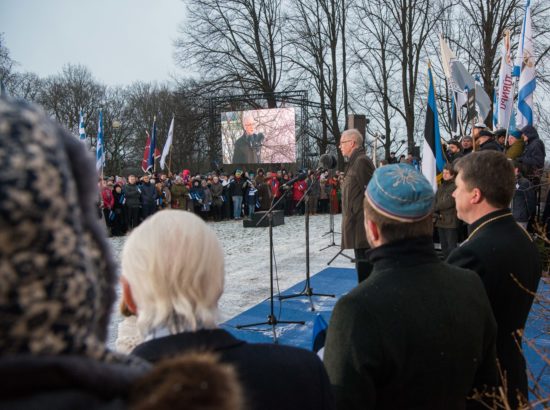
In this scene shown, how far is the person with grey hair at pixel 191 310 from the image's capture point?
133 centimetres

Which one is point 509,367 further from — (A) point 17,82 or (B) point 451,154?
(A) point 17,82

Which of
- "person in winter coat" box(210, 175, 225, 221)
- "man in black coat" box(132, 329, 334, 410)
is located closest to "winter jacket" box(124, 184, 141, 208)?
"person in winter coat" box(210, 175, 225, 221)

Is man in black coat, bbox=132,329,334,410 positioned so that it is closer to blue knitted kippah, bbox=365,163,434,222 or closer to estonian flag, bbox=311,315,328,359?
blue knitted kippah, bbox=365,163,434,222

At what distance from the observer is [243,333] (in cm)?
511

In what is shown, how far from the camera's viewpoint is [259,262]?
907 centimetres

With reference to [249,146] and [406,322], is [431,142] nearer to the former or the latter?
[406,322]

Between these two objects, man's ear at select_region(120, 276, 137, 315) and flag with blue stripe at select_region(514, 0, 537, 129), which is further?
flag with blue stripe at select_region(514, 0, 537, 129)

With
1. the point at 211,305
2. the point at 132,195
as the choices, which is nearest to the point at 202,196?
the point at 132,195

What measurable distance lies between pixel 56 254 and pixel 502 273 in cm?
209

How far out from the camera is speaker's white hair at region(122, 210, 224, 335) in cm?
133

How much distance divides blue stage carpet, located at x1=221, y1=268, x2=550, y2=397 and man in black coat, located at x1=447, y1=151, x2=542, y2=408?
6.25ft

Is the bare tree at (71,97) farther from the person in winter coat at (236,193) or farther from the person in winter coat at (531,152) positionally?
the person in winter coat at (531,152)

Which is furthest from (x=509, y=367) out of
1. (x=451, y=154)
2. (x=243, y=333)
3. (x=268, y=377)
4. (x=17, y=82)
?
(x=17, y=82)

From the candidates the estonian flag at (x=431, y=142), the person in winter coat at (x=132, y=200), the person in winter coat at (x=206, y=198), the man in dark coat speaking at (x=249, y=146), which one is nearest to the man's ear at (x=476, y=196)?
the estonian flag at (x=431, y=142)
